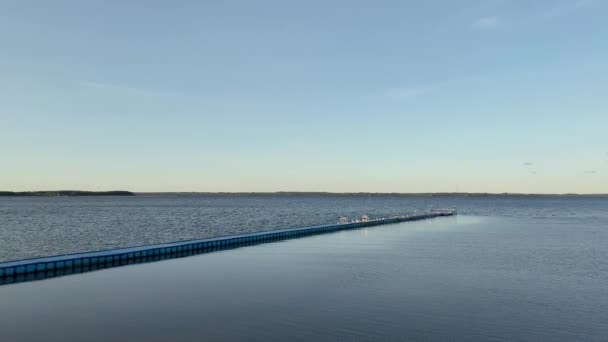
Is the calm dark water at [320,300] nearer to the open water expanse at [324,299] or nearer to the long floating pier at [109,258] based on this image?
the open water expanse at [324,299]

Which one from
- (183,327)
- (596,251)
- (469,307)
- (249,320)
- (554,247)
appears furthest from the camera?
(554,247)

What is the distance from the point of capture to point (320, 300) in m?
26.3

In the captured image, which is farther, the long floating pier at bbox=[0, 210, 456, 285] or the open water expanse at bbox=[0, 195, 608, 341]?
the long floating pier at bbox=[0, 210, 456, 285]

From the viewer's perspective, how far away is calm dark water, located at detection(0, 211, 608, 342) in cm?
2038

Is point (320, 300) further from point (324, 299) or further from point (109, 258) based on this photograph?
point (109, 258)

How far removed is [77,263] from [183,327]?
798 inches

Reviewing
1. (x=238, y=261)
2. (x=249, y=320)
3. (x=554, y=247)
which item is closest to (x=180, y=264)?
(x=238, y=261)

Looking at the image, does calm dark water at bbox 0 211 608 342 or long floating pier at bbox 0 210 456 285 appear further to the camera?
long floating pier at bbox 0 210 456 285

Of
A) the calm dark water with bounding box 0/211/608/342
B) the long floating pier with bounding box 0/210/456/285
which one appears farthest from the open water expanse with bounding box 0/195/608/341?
the long floating pier with bounding box 0/210/456/285

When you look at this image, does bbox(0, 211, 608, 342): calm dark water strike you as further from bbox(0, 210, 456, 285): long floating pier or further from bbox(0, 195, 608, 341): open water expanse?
bbox(0, 210, 456, 285): long floating pier

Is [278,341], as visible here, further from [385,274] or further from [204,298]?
[385,274]

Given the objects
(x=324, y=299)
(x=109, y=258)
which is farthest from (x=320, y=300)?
(x=109, y=258)

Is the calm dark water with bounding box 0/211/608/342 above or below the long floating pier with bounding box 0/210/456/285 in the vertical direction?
below

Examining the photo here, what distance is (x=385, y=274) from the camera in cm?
3506
